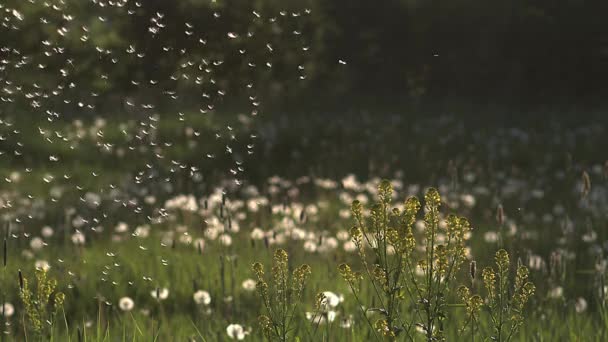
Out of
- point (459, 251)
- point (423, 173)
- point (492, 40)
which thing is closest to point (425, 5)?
point (492, 40)

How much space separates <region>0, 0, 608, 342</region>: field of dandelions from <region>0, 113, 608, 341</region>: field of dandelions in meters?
0.02

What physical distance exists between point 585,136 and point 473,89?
7.79m

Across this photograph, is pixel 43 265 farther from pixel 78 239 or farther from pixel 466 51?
pixel 466 51

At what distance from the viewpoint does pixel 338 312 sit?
3.39 metres

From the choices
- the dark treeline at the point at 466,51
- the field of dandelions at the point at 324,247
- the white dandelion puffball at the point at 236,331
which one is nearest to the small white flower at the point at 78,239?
the field of dandelions at the point at 324,247

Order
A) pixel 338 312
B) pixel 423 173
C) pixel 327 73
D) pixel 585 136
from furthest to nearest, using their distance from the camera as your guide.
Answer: pixel 327 73 < pixel 585 136 < pixel 423 173 < pixel 338 312

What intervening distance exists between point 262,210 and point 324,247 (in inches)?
52.5

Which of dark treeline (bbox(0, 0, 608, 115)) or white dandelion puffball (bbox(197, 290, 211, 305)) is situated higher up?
dark treeline (bbox(0, 0, 608, 115))

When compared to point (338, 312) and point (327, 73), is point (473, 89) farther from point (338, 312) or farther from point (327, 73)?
point (338, 312)

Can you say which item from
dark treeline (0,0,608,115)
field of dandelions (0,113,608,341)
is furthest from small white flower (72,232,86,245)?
dark treeline (0,0,608,115)

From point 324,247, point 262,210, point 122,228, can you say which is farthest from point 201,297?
point 262,210

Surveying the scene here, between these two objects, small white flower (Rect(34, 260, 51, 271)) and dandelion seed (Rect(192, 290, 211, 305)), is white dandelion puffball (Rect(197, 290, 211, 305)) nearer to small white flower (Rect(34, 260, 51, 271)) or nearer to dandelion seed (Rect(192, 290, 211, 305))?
dandelion seed (Rect(192, 290, 211, 305))

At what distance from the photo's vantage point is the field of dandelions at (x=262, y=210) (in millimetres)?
2329

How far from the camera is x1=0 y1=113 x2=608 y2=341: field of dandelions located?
2.19m
